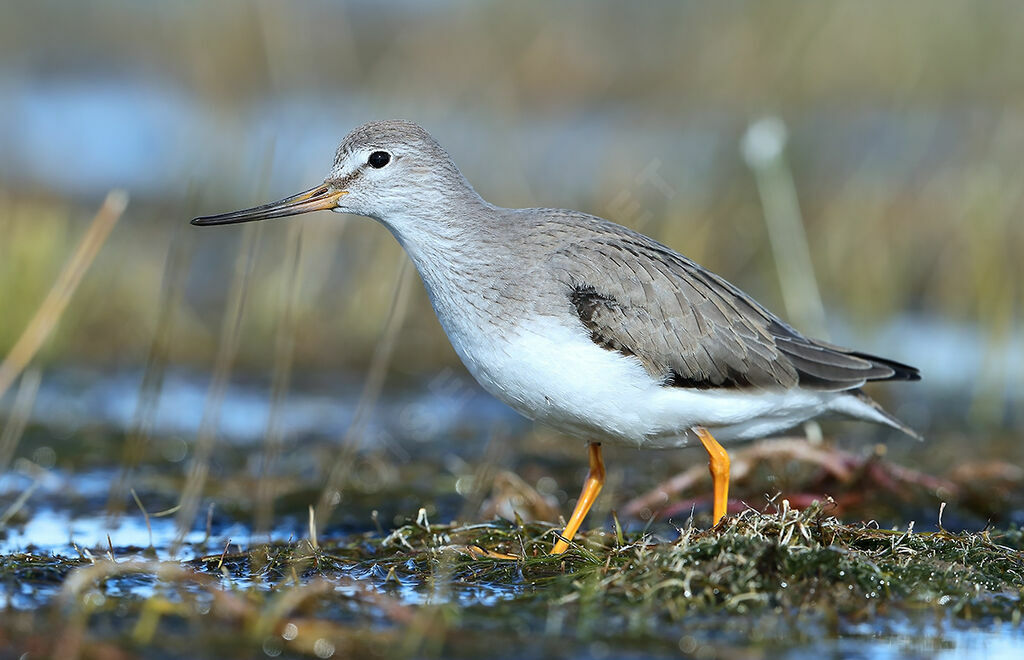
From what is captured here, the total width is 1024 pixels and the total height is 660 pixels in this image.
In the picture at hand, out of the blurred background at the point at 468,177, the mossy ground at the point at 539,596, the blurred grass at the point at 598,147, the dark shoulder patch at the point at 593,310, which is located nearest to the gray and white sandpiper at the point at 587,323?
the dark shoulder patch at the point at 593,310

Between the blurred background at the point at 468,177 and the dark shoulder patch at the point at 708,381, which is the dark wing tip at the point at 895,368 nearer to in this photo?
the dark shoulder patch at the point at 708,381

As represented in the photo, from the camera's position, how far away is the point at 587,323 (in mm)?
6391

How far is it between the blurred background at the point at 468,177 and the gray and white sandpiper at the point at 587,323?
1.42ft

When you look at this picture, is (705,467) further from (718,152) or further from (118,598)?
(718,152)

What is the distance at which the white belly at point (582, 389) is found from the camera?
20.3ft

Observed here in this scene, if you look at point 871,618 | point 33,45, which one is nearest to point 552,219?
point 871,618

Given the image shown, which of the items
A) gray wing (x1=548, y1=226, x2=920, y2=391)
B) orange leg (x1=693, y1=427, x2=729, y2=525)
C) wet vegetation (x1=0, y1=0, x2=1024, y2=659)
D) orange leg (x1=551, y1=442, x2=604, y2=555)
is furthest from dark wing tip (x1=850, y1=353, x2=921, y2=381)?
orange leg (x1=551, y1=442, x2=604, y2=555)

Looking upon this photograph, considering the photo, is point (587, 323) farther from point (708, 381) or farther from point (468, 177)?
point (468, 177)

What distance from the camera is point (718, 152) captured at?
15.6 meters

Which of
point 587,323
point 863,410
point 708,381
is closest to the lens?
point 587,323

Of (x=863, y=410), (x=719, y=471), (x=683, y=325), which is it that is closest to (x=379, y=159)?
(x=683, y=325)

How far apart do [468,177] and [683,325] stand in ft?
25.4

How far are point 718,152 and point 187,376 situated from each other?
7.44 m

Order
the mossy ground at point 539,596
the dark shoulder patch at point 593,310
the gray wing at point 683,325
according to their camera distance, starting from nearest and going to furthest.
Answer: the mossy ground at point 539,596 → the dark shoulder patch at point 593,310 → the gray wing at point 683,325
